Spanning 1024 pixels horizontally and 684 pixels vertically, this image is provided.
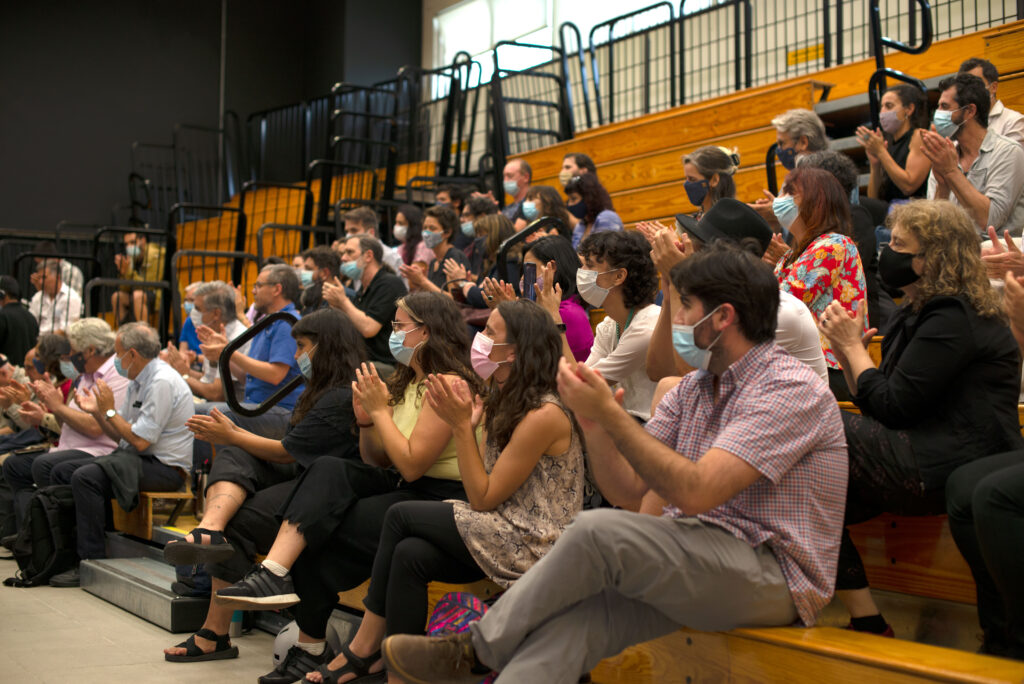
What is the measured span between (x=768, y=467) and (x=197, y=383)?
4343 mm

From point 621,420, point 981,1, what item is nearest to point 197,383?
point 621,420

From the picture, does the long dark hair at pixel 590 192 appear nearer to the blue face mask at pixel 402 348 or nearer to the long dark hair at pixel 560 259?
the long dark hair at pixel 560 259

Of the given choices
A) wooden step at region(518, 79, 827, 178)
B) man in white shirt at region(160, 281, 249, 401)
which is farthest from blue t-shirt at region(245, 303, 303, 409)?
wooden step at region(518, 79, 827, 178)

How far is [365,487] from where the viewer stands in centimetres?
346

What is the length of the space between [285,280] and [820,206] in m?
3.08

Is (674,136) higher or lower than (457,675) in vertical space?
higher

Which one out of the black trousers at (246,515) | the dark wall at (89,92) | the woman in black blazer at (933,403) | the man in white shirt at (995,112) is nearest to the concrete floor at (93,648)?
the black trousers at (246,515)

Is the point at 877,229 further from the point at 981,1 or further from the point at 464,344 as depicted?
the point at 981,1

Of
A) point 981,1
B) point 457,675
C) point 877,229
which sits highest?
point 981,1

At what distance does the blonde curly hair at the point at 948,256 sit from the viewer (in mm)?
2520

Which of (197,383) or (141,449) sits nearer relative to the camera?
(141,449)

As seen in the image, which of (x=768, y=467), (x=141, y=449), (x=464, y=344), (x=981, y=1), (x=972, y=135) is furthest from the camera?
(x=981, y=1)

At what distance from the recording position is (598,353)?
362cm

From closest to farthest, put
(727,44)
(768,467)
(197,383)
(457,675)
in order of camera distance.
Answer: (768,467) → (457,675) → (197,383) → (727,44)
